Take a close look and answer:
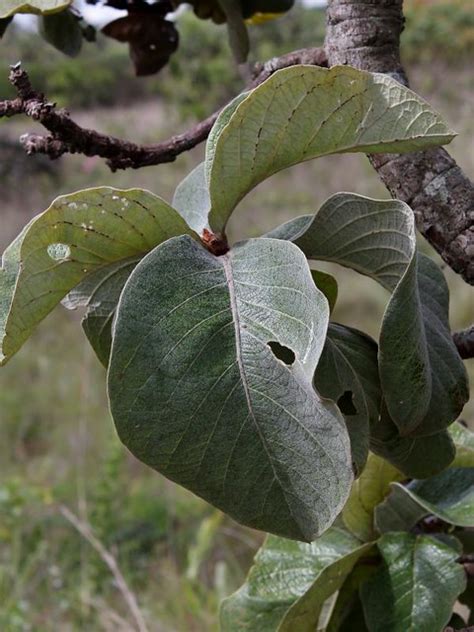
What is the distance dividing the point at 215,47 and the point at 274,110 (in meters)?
8.89

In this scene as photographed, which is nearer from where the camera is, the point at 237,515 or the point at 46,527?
the point at 237,515

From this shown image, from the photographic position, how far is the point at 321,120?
0.46 meters

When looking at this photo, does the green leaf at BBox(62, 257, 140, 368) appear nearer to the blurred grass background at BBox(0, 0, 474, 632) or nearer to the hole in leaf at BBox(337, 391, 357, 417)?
the hole in leaf at BBox(337, 391, 357, 417)

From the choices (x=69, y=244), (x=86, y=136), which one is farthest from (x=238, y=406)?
(x=86, y=136)

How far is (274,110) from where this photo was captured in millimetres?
452

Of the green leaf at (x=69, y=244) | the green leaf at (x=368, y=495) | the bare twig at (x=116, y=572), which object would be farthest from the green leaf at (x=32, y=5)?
the bare twig at (x=116, y=572)

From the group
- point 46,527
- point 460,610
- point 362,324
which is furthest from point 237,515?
point 362,324

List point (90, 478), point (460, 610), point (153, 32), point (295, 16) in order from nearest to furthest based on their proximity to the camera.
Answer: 1. point (153, 32)
2. point (460, 610)
3. point (90, 478)
4. point (295, 16)

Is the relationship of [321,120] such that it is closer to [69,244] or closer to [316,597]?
[69,244]

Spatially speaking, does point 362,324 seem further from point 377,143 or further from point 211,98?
point 377,143

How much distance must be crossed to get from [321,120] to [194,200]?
0.19 metres

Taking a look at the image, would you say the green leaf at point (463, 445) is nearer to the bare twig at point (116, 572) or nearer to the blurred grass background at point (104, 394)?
the blurred grass background at point (104, 394)

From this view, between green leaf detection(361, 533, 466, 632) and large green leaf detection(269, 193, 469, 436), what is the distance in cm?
15

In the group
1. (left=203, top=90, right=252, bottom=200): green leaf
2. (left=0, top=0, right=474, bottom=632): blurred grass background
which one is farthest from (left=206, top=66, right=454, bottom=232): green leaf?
(left=0, top=0, right=474, bottom=632): blurred grass background
